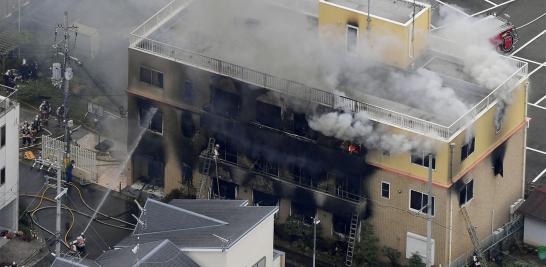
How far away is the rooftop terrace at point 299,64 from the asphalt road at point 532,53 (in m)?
10.5

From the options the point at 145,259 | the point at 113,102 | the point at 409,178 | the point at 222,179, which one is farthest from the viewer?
the point at 113,102

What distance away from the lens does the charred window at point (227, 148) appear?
9581 centimetres

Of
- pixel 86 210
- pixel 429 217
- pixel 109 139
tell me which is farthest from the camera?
pixel 109 139

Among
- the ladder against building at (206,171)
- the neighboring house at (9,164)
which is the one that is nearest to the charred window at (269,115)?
the ladder against building at (206,171)

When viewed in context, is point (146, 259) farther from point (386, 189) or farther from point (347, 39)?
point (347, 39)

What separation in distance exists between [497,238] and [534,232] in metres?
2.07

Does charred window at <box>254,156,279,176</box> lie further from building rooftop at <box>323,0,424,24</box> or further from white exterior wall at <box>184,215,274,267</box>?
white exterior wall at <box>184,215,274,267</box>

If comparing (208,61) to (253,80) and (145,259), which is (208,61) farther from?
(145,259)

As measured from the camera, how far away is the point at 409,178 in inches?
3568

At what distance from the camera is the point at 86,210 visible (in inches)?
3856

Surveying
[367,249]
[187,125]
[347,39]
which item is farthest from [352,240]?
[187,125]

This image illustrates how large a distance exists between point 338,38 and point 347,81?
8.13 ft

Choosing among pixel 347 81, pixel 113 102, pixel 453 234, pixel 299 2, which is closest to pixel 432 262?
pixel 453 234

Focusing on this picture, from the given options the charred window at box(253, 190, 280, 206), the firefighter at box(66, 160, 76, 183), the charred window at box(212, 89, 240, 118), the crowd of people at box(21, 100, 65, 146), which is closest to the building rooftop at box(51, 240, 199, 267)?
the charred window at box(253, 190, 280, 206)
